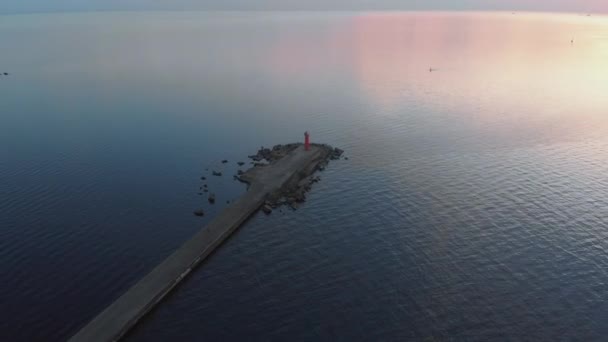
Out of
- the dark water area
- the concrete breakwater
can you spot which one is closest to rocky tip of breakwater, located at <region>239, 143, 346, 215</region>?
the concrete breakwater

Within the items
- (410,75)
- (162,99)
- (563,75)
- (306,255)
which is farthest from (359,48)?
(306,255)

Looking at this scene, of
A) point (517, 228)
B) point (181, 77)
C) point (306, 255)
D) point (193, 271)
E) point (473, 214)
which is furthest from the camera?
point (181, 77)

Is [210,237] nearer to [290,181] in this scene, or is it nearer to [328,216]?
[328,216]

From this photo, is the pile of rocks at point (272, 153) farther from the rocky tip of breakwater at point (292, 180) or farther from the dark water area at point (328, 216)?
the dark water area at point (328, 216)

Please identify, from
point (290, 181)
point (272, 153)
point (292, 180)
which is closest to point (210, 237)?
point (290, 181)

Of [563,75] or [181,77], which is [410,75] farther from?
[181,77]

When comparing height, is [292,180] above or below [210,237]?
above

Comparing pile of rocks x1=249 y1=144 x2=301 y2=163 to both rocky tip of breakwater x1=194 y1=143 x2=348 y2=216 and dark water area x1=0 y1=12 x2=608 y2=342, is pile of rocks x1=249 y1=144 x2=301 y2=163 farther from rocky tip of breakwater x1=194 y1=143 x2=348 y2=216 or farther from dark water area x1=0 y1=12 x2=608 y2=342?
dark water area x1=0 y1=12 x2=608 y2=342
